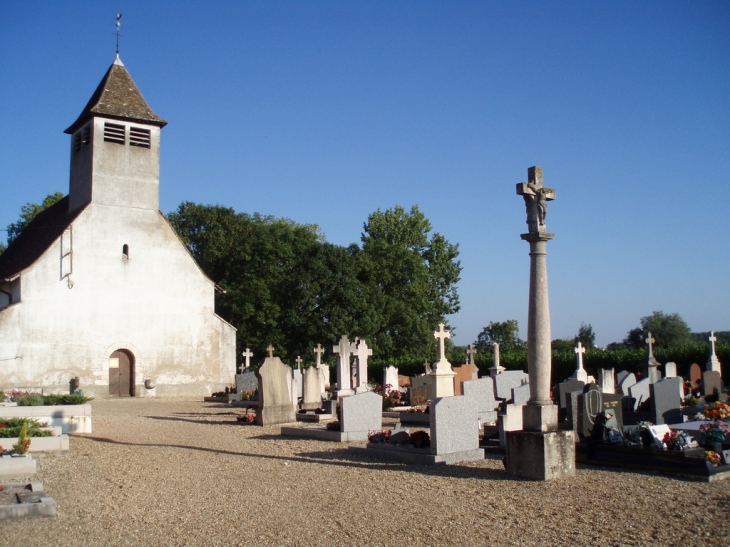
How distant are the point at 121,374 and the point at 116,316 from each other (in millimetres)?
2646

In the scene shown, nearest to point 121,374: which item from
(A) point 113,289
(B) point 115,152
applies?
(A) point 113,289

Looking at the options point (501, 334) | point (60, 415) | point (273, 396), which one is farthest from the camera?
point (501, 334)

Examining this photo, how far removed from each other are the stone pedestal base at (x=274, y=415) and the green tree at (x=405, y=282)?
22.9 meters

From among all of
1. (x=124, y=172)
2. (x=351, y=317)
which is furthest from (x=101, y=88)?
(x=351, y=317)

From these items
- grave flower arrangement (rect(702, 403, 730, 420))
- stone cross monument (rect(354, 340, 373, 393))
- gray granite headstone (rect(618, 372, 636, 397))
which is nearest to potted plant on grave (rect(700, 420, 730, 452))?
grave flower arrangement (rect(702, 403, 730, 420))

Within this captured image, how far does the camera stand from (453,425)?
1025 cm

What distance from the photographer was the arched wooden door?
103ft

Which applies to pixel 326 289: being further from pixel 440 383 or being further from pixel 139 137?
pixel 440 383

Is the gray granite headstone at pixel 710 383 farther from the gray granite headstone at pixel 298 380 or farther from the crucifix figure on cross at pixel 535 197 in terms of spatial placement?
the crucifix figure on cross at pixel 535 197

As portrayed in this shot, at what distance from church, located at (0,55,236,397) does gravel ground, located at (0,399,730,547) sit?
67.6 feet

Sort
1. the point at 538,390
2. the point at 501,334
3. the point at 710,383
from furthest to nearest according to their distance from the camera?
1. the point at 501,334
2. the point at 710,383
3. the point at 538,390

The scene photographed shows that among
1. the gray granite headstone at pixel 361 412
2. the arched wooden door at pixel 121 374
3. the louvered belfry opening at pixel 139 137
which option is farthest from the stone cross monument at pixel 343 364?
→ the louvered belfry opening at pixel 139 137

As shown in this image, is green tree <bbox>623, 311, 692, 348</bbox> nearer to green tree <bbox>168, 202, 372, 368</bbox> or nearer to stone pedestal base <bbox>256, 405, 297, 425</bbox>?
green tree <bbox>168, 202, 372, 368</bbox>

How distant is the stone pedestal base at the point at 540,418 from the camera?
341 inches
